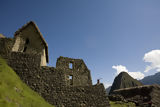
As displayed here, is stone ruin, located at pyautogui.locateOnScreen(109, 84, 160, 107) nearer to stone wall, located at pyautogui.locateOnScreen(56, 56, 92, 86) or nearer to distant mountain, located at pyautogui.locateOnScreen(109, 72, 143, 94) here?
stone wall, located at pyautogui.locateOnScreen(56, 56, 92, 86)

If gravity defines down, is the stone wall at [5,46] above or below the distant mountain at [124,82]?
above

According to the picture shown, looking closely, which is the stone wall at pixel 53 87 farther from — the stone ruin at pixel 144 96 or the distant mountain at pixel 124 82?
the distant mountain at pixel 124 82

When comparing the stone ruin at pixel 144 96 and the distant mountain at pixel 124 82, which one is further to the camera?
the distant mountain at pixel 124 82

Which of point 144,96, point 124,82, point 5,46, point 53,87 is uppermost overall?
point 5,46

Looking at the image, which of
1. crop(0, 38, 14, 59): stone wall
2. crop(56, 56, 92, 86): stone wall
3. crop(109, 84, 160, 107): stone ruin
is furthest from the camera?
crop(56, 56, 92, 86): stone wall

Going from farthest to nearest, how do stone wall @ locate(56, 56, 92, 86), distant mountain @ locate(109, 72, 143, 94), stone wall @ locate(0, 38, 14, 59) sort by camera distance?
distant mountain @ locate(109, 72, 143, 94) → stone wall @ locate(56, 56, 92, 86) → stone wall @ locate(0, 38, 14, 59)

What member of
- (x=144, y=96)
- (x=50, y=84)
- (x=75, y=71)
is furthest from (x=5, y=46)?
(x=144, y=96)

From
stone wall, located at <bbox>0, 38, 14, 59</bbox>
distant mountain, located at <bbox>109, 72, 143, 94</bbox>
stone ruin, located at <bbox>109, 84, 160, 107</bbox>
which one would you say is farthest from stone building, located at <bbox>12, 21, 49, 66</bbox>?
distant mountain, located at <bbox>109, 72, 143, 94</bbox>

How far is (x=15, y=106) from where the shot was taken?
706 centimetres

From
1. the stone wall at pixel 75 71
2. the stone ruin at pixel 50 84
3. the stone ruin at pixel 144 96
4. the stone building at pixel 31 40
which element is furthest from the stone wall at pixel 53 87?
the stone wall at pixel 75 71

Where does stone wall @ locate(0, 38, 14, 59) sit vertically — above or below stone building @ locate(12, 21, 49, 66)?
below

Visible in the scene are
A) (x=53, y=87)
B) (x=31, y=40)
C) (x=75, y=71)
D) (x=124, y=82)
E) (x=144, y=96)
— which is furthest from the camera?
(x=124, y=82)

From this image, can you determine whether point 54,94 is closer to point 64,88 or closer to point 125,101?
point 64,88

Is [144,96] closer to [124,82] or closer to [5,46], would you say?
[5,46]
